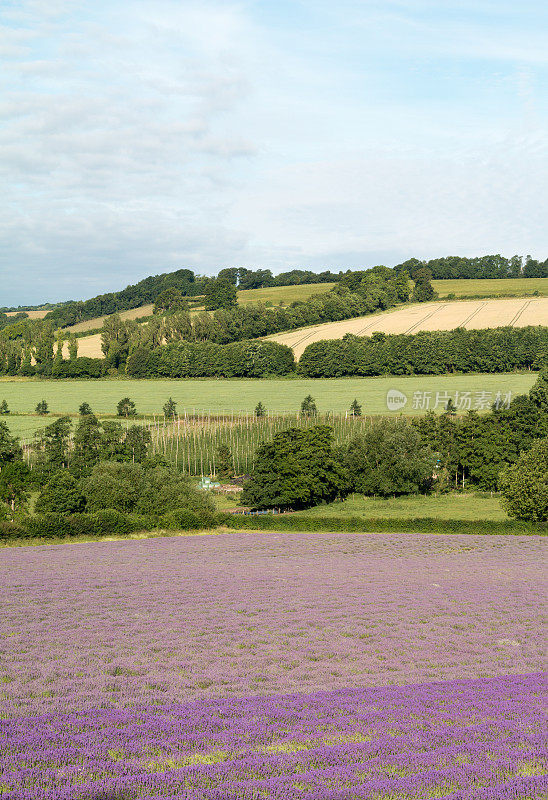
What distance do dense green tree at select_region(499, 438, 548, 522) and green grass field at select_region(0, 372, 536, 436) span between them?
47307 mm

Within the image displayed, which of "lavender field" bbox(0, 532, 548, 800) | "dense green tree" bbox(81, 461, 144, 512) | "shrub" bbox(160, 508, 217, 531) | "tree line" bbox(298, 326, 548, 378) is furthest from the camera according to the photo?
"tree line" bbox(298, 326, 548, 378)

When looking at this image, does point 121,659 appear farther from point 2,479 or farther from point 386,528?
point 2,479

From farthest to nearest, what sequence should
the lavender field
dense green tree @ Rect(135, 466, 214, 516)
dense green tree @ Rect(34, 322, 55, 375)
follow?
dense green tree @ Rect(34, 322, 55, 375) < dense green tree @ Rect(135, 466, 214, 516) < the lavender field

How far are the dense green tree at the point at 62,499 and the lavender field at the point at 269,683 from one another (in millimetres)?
34046

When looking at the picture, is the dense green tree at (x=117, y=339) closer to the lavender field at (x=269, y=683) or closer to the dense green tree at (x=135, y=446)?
the dense green tree at (x=135, y=446)

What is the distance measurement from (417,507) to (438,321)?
4217 inches

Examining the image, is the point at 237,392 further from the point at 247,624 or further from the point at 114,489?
the point at 247,624

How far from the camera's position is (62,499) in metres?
68.4

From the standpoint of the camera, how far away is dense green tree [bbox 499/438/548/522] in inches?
2554

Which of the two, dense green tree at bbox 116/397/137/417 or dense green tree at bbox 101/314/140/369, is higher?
dense green tree at bbox 101/314/140/369

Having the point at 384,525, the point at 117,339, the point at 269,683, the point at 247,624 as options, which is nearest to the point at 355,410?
the point at 384,525

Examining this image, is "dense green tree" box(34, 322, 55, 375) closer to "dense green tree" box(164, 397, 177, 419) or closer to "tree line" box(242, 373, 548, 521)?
"dense green tree" box(164, 397, 177, 419)

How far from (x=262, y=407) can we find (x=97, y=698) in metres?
105

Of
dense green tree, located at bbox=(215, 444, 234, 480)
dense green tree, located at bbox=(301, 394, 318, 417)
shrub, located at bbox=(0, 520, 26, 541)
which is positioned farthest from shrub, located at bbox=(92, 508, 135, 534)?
dense green tree, located at bbox=(301, 394, 318, 417)
